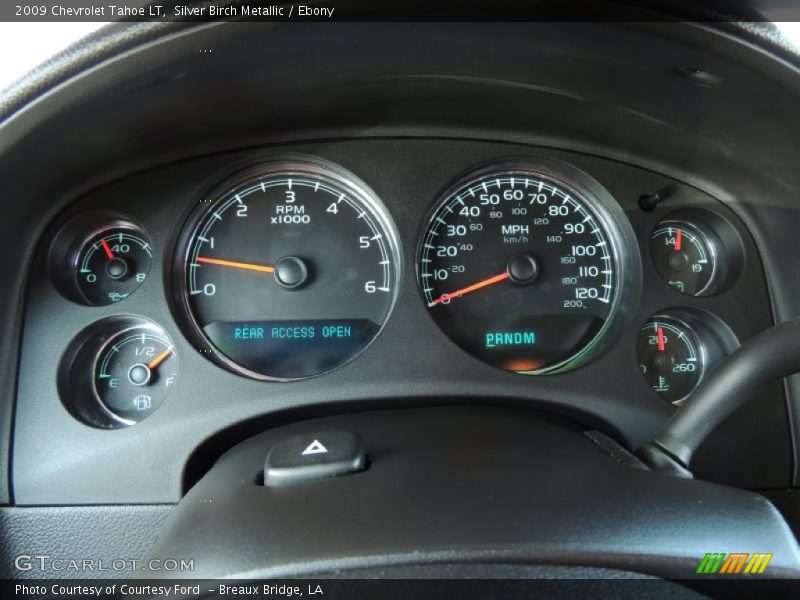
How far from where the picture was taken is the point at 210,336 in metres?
2.47

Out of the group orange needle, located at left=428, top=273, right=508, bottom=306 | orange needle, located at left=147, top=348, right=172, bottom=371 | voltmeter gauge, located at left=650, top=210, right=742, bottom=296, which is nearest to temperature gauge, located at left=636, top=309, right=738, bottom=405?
voltmeter gauge, located at left=650, top=210, right=742, bottom=296

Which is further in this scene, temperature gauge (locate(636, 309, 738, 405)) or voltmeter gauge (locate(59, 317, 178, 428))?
temperature gauge (locate(636, 309, 738, 405))

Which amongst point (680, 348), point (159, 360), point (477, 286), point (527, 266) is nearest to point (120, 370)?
point (159, 360)

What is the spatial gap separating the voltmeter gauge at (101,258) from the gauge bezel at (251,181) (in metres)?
0.13

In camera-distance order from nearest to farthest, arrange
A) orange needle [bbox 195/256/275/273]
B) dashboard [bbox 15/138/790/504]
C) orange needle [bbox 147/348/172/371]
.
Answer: dashboard [bbox 15/138/790/504] → orange needle [bbox 147/348/172/371] → orange needle [bbox 195/256/275/273]

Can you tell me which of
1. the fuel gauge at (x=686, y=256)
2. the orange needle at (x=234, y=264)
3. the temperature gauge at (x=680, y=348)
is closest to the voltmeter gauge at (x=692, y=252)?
the fuel gauge at (x=686, y=256)

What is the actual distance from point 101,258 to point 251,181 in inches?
23.1

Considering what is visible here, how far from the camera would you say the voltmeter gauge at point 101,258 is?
7.89ft

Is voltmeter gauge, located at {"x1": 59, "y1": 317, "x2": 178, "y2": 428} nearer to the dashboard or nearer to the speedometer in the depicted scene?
the dashboard

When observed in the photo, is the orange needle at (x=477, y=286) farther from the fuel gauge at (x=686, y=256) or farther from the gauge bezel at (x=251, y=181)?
the fuel gauge at (x=686, y=256)

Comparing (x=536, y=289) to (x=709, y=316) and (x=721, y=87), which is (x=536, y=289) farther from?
(x=721, y=87)

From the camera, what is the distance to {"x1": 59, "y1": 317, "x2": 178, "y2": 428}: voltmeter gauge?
2.34 metres

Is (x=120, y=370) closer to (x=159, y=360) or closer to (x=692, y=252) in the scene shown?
(x=159, y=360)

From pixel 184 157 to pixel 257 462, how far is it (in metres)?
1.15
